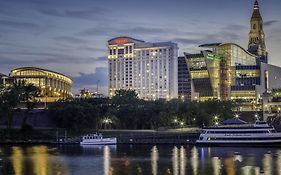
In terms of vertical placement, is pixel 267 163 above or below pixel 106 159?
below

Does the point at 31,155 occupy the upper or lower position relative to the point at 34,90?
lower

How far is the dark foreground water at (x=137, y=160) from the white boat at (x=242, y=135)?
5367mm

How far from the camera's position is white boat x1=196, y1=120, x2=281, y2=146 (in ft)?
447

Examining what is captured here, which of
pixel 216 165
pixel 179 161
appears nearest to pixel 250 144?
pixel 179 161

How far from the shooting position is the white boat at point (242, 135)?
447 feet

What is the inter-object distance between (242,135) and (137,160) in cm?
4191

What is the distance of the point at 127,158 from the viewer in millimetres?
112688

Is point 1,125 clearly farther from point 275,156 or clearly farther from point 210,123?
point 275,156

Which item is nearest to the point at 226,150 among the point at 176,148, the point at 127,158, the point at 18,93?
the point at 176,148

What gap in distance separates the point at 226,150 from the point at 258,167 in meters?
34.0

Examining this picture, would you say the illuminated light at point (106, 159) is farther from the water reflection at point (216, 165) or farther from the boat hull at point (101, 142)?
the water reflection at point (216, 165)

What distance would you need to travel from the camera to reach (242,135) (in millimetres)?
138875

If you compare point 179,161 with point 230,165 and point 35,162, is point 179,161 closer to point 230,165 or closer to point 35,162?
point 230,165

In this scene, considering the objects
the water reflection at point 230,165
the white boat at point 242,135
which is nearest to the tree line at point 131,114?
the white boat at point 242,135
